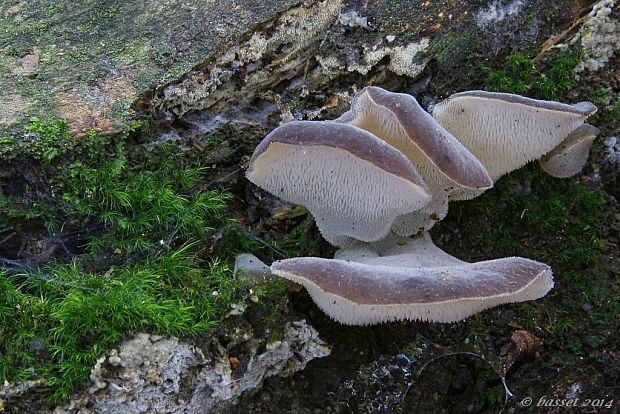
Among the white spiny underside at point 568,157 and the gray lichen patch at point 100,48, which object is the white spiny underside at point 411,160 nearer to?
the white spiny underside at point 568,157

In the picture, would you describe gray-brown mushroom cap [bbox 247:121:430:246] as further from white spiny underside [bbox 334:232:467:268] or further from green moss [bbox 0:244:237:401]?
green moss [bbox 0:244:237:401]

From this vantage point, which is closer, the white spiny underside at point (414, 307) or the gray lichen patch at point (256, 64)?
the white spiny underside at point (414, 307)

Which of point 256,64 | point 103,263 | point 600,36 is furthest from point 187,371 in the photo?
point 600,36

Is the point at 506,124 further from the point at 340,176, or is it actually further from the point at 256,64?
the point at 256,64

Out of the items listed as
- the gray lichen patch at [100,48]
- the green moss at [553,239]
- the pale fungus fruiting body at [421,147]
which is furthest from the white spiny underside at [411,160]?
the gray lichen patch at [100,48]

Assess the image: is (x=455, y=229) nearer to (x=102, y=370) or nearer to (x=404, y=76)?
(x=404, y=76)

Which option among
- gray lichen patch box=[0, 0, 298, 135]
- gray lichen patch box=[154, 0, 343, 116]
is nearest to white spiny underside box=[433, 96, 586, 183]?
gray lichen patch box=[154, 0, 343, 116]

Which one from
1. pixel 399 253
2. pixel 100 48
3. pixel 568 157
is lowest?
pixel 399 253
